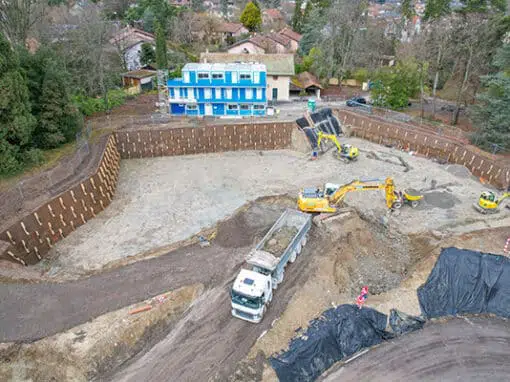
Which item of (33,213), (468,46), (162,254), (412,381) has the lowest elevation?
(412,381)

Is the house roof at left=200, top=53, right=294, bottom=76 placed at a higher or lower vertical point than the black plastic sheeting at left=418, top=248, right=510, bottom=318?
higher

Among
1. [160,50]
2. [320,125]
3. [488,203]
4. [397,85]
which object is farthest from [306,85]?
[488,203]

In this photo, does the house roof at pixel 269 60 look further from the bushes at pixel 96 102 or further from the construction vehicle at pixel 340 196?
the construction vehicle at pixel 340 196

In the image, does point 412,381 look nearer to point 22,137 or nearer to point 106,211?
point 106,211

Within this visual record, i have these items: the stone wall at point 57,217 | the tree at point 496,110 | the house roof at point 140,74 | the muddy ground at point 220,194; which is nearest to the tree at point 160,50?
the house roof at point 140,74

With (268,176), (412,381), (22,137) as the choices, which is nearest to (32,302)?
(22,137)

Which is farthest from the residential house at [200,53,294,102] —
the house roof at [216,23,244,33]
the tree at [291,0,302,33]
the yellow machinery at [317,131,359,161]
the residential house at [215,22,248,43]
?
the tree at [291,0,302,33]

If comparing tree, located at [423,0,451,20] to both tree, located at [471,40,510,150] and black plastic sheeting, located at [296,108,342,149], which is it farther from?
black plastic sheeting, located at [296,108,342,149]
